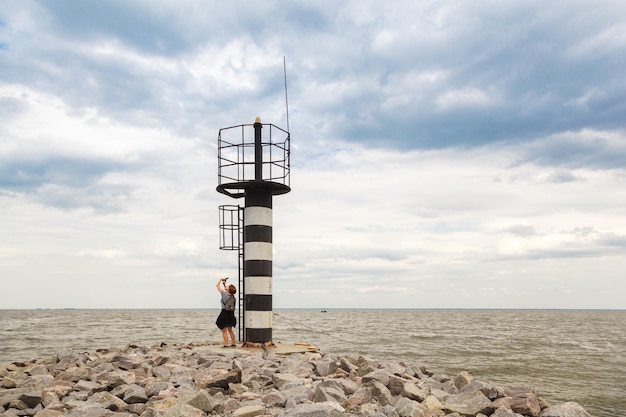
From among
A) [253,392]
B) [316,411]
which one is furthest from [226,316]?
[316,411]

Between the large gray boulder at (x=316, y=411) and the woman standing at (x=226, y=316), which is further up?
the woman standing at (x=226, y=316)

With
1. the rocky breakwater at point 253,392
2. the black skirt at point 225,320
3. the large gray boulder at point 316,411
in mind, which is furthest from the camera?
the black skirt at point 225,320

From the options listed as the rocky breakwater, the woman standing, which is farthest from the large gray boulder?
the woman standing

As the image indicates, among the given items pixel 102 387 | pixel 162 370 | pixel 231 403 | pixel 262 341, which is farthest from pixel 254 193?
pixel 231 403

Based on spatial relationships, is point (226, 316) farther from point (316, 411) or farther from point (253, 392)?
point (316, 411)

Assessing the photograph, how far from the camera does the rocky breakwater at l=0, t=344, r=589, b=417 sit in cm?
705

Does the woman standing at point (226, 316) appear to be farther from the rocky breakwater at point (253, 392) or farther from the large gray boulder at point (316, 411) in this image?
the large gray boulder at point (316, 411)

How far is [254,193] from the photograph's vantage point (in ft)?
42.0

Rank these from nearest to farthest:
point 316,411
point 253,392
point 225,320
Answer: point 316,411, point 253,392, point 225,320

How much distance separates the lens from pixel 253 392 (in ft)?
26.0

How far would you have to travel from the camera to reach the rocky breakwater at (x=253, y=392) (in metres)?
7.05

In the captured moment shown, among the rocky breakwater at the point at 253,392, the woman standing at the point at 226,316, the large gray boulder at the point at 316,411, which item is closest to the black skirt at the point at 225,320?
the woman standing at the point at 226,316

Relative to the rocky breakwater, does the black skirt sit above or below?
above

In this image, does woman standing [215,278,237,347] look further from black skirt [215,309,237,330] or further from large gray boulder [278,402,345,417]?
large gray boulder [278,402,345,417]
